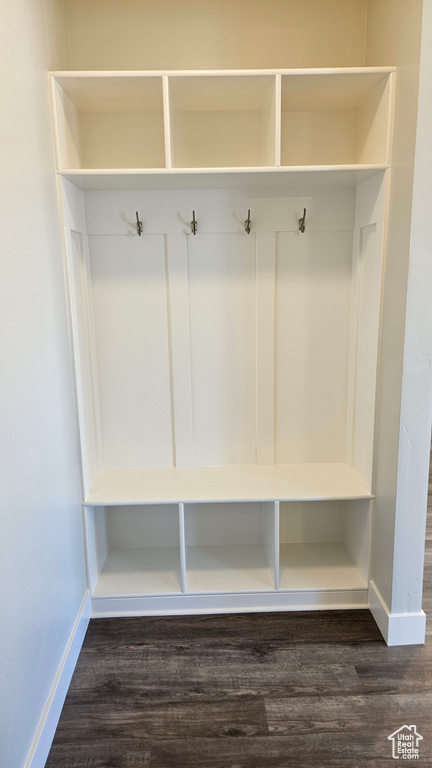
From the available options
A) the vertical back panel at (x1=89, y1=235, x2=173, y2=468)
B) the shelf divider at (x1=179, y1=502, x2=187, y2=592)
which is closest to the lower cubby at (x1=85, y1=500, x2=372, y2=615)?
the shelf divider at (x1=179, y1=502, x2=187, y2=592)

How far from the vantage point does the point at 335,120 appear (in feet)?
7.77

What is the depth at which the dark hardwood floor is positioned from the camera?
1732mm

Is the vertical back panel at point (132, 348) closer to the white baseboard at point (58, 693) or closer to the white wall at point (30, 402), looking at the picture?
the white wall at point (30, 402)

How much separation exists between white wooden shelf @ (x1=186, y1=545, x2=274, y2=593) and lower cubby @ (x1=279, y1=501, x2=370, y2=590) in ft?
0.33

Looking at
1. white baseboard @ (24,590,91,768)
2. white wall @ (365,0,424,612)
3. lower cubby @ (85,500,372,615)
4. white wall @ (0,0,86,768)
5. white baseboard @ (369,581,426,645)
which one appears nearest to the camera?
white wall @ (0,0,86,768)

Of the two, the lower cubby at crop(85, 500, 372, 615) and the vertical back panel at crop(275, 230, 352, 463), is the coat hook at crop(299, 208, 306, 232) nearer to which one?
the vertical back panel at crop(275, 230, 352, 463)

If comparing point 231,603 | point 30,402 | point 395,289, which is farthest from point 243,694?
point 395,289

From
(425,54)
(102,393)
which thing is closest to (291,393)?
(102,393)

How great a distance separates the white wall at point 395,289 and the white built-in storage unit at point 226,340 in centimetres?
8

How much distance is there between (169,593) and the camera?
2.42 metres

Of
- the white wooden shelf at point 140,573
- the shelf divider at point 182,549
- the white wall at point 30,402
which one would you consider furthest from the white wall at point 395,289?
the white wall at point 30,402

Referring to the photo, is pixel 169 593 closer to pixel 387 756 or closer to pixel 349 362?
pixel 387 756

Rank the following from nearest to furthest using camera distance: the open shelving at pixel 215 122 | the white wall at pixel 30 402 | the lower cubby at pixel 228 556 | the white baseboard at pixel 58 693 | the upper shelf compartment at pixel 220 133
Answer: the white wall at pixel 30 402
the white baseboard at pixel 58 693
the open shelving at pixel 215 122
the upper shelf compartment at pixel 220 133
the lower cubby at pixel 228 556

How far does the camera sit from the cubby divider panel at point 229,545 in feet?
8.16
